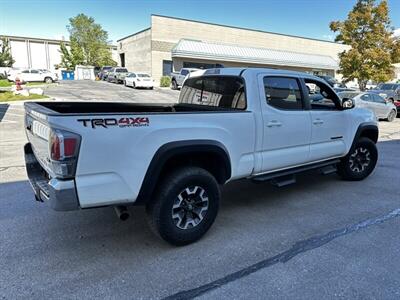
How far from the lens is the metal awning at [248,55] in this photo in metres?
32.5

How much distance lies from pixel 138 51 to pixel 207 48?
8353 millimetres

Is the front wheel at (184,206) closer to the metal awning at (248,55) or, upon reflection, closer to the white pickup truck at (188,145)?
the white pickup truck at (188,145)

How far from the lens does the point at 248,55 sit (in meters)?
36.1

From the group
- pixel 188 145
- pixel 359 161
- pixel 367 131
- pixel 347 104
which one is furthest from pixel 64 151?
pixel 367 131

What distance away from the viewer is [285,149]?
4.24 metres

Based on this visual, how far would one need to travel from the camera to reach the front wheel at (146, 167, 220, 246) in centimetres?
A: 314

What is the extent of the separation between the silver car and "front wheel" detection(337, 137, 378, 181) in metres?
9.49

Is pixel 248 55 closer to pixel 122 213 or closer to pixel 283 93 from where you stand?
pixel 283 93

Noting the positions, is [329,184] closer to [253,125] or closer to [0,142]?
[253,125]

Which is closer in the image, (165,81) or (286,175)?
(286,175)

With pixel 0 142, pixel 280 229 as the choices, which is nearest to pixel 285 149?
pixel 280 229

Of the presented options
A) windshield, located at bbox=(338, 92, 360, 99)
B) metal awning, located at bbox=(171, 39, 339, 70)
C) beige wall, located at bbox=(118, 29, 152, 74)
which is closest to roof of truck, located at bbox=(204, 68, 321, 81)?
windshield, located at bbox=(338, 92, 360, 99)

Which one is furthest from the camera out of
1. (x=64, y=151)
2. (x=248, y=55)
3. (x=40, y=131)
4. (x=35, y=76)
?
(x=248, y=55)

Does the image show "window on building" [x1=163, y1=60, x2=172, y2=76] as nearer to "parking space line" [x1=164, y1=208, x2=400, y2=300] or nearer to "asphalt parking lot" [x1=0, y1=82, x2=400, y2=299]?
"asphalt parking lot" [x1=0, y1=82, x2=400, y2=299]
